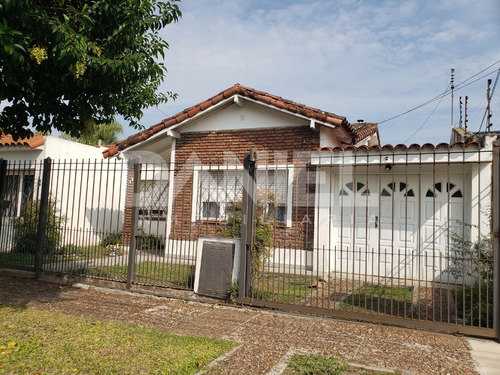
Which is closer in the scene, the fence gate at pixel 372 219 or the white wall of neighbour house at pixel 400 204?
the fence gate at pixel 372 219

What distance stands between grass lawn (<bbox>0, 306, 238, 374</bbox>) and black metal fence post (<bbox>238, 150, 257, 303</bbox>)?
1546 millimetres

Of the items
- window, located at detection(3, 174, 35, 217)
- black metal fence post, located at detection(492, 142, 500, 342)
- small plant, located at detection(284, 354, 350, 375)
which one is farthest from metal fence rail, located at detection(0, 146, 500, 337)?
small plant, located at detection(284, 354, 350, 375)

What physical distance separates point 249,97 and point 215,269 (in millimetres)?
5161

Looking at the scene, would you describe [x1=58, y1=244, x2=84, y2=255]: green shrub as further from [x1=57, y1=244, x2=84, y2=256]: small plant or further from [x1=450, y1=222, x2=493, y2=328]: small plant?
[x1=450, y1=222, x2=493, y2=328]: small plant

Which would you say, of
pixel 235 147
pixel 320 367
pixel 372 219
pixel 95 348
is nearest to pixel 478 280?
pixel 320 367

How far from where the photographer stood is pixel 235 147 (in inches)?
398

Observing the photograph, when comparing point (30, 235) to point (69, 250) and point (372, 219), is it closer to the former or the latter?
point (69, 250)

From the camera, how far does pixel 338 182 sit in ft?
29.7

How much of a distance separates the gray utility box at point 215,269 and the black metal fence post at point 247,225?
25 centimetres

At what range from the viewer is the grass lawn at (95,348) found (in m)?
3.59

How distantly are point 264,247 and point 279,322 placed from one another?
1.35 metres

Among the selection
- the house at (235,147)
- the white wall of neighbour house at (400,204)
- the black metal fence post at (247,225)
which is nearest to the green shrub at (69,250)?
the house at (235,147)

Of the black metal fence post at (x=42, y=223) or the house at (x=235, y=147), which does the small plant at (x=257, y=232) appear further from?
the black metal fence post at (x=42, y=223)

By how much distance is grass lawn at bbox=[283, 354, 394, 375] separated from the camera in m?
3.60
